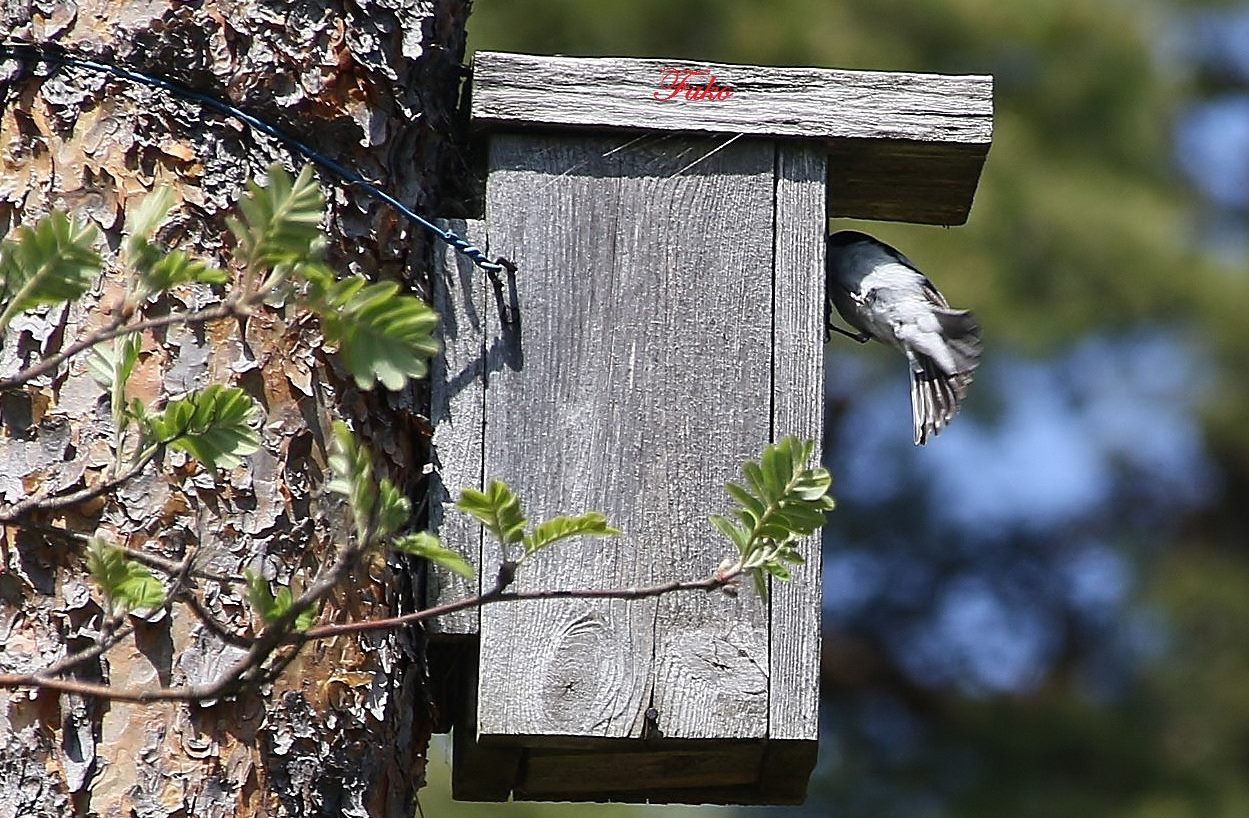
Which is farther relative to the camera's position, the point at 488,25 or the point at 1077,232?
the point at 1077,232

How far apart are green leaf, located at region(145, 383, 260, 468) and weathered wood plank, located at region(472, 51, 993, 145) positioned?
607 mm

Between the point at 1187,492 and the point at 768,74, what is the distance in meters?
5.84

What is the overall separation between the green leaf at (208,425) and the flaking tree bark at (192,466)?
0.63 ft

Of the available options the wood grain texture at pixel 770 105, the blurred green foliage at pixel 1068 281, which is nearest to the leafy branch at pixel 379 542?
the wood grain texture at pixel 770 105

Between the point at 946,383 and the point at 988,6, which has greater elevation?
the point at 988,6

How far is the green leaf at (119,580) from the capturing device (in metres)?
1.13

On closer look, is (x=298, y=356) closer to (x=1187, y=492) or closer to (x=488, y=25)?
(x=488, y=25)

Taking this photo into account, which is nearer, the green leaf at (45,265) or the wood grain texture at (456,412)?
the green leaf at (45,265)

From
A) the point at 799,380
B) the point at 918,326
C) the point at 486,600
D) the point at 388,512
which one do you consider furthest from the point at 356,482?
the point at 918,326

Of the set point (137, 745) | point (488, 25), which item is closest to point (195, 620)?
point (137, 745)

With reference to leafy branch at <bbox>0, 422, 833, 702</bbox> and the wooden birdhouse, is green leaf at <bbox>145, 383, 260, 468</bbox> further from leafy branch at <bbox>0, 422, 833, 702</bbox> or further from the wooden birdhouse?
the wooden birdhouse

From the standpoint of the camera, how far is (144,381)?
1523 millimetres

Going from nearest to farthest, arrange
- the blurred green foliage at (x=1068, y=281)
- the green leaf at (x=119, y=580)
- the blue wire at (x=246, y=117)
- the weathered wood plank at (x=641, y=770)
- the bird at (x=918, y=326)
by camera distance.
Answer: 1. the green leaf at (x=119, y=580)
2. the blue wire at (x=246, y=117)
3. the weathered wood plank at (x=641, y=770)
4. the bird at (x=918, y=326)
5. the blurred green foliage at (x=1068, y=281)

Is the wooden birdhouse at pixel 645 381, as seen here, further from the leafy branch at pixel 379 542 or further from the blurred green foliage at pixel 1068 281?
the blurred green foliage at pixel 1068 281
